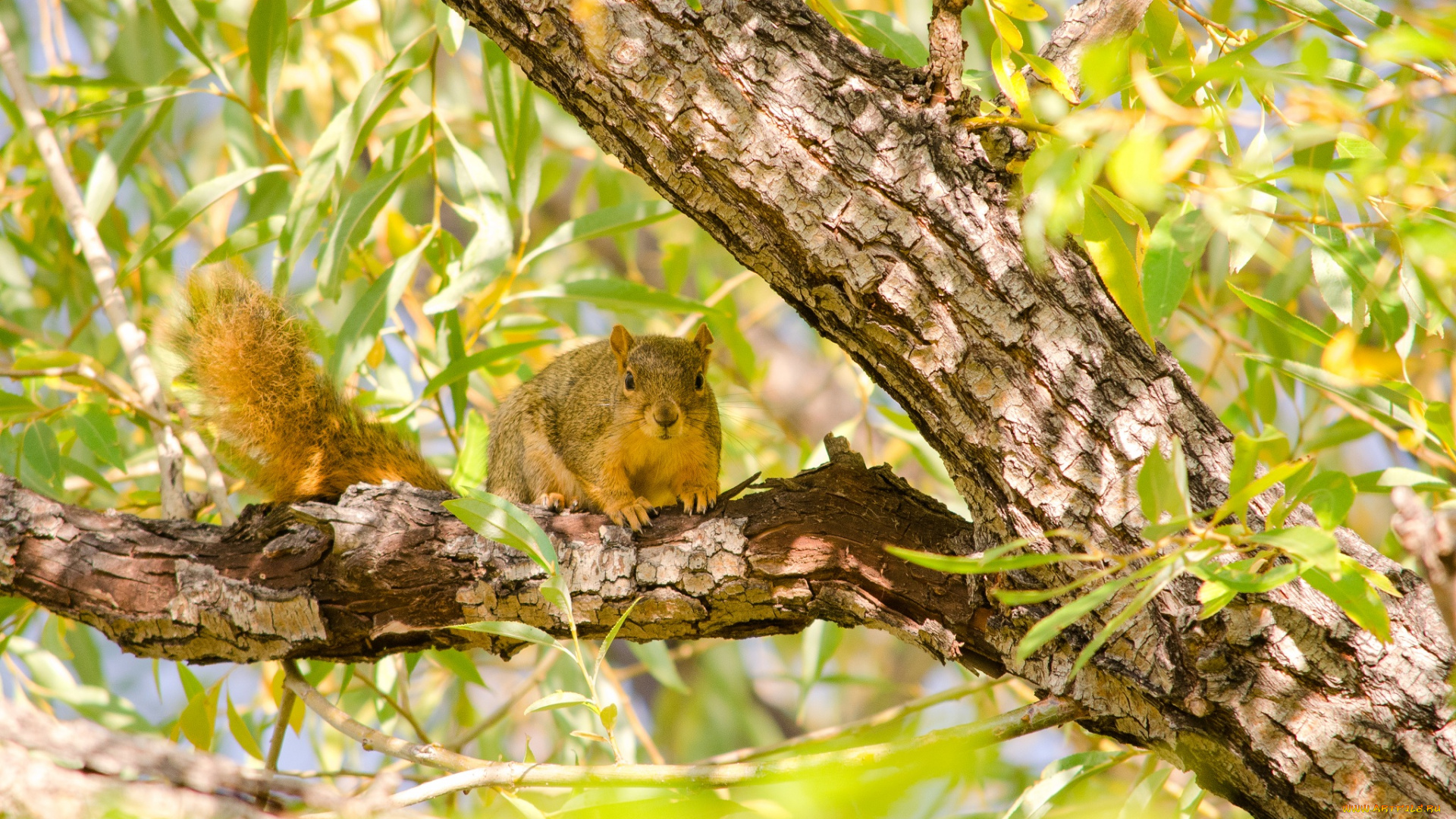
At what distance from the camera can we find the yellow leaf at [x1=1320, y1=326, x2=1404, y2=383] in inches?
48.0

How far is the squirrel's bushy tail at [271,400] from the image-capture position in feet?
7.39

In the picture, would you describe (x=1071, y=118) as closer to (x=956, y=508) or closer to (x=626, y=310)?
(x=626, y=310)

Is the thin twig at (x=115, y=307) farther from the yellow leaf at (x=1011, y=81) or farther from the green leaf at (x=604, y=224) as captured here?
the yellow leaf at (x=1011, y=81)

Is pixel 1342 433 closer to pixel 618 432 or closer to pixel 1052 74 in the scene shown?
pixel 1052 74

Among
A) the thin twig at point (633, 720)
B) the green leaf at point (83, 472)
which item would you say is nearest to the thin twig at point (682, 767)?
the thin twig at point (633, 720)

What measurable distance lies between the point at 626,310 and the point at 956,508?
3.47 feet

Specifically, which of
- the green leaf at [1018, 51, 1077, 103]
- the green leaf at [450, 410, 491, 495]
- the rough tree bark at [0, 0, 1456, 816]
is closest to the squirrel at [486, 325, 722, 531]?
the green leaf at [450, 410, 491, 495]

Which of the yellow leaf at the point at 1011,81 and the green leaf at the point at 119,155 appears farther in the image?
the green leaf at the point at 119,155

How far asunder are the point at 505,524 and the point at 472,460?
942mm

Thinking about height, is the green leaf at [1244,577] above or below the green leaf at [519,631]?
below

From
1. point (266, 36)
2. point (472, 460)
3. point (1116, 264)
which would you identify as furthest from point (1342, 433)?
point (266, 36)

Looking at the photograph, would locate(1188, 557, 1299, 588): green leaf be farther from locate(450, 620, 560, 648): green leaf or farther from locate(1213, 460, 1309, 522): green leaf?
locate(450, 620, 560, 648): green leaf

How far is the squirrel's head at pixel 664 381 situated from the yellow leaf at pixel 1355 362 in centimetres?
151

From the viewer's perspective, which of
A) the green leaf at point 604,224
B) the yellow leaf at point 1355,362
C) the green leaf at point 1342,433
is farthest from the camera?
the green leaf at point 604,224
